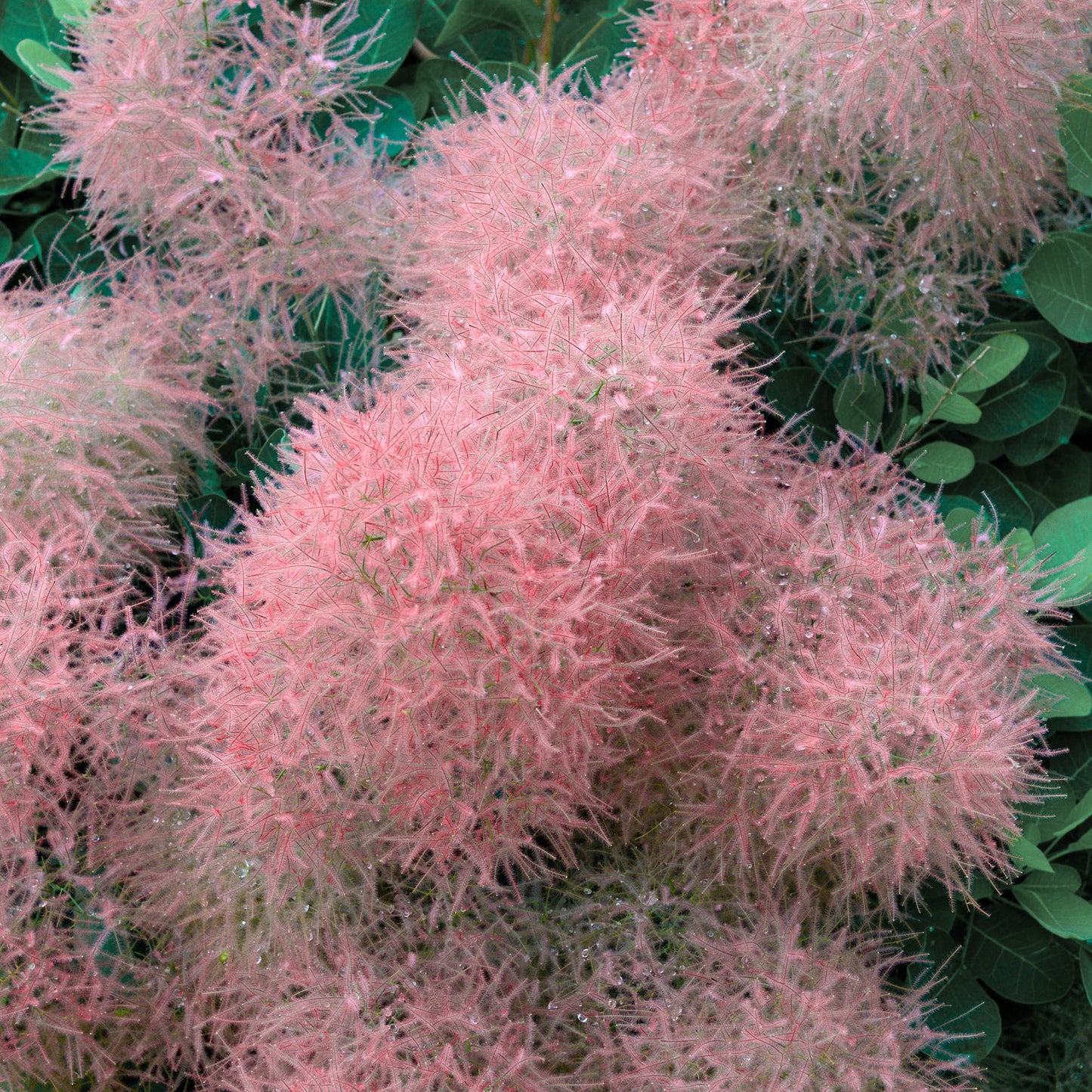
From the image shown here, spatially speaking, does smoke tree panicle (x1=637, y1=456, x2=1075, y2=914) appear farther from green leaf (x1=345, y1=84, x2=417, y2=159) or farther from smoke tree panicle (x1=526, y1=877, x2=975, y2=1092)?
green leaf (x1=345, y1=84, x2=417, y2=159)

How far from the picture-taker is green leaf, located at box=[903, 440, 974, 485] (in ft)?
3.19

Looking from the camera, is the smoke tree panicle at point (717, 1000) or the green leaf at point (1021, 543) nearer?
the smoke tree panicle at point (717, 1000)

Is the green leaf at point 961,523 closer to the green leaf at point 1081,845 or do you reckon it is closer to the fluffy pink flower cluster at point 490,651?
the fluffy pink flower cluster at point 490,651

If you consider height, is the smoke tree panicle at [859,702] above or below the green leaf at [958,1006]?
above

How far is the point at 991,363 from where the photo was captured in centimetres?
97

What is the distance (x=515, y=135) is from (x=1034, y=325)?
21.6 inches

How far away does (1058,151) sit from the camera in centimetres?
95

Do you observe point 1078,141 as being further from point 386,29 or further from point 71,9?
point 71,9

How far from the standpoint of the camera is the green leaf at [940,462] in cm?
97

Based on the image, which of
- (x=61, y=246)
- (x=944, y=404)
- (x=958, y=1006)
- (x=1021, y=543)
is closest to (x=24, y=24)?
(x=61, y=246)

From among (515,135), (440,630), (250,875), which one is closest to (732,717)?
(440,630)

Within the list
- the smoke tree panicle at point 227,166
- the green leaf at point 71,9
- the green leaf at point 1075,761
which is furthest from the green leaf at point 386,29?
the green leaf at point 1075,761

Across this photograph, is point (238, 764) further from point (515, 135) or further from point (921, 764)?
point (515, 135)

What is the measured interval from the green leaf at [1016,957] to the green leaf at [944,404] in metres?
0.47
